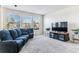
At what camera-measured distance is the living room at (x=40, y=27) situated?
4.53 m

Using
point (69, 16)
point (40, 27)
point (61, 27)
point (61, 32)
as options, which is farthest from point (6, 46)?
point (40, 27)

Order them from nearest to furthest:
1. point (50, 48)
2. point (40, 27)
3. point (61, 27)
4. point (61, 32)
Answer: point (50, 48)
point (61, 32)
point (61, 27)
point (40, 27)

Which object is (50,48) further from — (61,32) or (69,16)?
(69,16)

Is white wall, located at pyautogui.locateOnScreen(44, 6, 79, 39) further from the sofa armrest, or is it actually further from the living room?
the sofa armrest

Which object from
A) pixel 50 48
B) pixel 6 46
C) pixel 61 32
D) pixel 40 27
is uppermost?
pixel 40 27

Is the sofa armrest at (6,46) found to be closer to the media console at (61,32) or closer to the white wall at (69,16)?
the media console at (61,32)

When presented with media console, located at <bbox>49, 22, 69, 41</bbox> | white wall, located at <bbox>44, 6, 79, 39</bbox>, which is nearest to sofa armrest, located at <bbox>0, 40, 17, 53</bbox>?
media console, located at <bbox>49, 22, 69, 41</bbox>

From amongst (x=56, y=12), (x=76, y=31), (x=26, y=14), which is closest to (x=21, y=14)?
(x=26, y=14)

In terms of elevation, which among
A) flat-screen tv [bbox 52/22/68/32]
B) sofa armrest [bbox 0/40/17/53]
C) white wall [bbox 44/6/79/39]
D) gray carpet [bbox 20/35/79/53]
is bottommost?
gray carpet [bbox 20/35/79/53]

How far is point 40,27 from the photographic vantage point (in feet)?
35.7

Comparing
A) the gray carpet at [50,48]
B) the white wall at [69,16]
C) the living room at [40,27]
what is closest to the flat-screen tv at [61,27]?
the living room at [40,27]

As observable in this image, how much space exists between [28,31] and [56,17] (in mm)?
2728

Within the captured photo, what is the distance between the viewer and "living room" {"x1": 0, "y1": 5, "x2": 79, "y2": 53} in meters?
4.53
